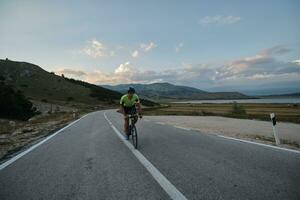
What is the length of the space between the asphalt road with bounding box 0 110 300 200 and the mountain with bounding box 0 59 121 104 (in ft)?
373

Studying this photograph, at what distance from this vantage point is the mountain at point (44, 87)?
127 m

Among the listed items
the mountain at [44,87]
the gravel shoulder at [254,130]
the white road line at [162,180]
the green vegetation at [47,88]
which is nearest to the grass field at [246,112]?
the gravel shoulder at [254,130]

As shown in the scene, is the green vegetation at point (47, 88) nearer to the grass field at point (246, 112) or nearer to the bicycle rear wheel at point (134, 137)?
the grass field at point (246, 112)

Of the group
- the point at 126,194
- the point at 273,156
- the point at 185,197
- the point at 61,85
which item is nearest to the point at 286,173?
the point at 273,156

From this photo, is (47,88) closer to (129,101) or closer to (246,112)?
(246,112)

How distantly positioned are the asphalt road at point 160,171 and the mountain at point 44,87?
373 ft

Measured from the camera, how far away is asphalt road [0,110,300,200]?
4.59 metres

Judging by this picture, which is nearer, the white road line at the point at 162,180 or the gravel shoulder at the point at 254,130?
the white road line at the point at 162,180

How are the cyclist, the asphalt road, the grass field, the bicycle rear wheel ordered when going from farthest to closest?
1. the grass field
2. the cyclist
3. the bicycle rear wheel
4. the asphalt road

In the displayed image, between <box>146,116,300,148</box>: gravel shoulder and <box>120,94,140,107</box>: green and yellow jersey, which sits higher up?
<box>120,94,140,107</box>: green and yellow jersey

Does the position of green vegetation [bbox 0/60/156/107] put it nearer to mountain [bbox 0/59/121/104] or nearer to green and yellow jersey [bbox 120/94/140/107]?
mountain [bbox 0/59/121/104]

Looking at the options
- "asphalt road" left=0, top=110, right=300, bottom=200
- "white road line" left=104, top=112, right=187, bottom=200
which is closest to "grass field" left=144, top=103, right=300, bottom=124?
"asphalt road" left=0, top=110, right=300, bottom=200

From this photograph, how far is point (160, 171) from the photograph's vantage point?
599cm

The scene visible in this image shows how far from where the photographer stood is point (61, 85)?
150 metres
